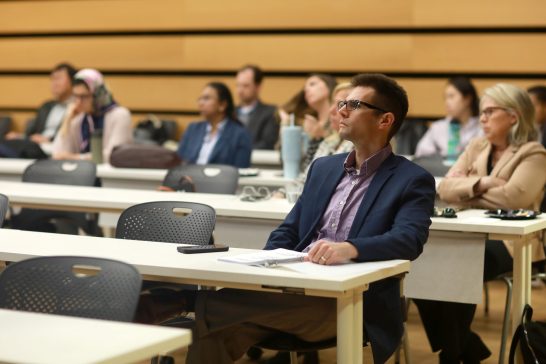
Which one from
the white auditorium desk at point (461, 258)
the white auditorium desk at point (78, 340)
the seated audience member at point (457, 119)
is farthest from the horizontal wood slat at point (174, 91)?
the white auditorium desk at point (78, 340)

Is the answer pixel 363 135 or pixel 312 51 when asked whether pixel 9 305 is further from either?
pixel 312 51

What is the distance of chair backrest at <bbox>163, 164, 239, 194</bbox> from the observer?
213 inches

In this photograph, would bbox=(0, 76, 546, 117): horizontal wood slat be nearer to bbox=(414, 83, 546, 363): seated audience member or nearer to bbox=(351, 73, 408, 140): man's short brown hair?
bbox=(414, 83, 546, 363): seated audience member

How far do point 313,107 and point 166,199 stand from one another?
5.84ft

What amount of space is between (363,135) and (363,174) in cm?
14

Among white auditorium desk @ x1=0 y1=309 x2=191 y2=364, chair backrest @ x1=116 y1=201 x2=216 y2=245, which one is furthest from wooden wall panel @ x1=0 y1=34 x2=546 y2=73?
white auditorium desk @ x1=0 y1=309 x2=191 y2=364

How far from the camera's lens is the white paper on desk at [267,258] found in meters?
3.19

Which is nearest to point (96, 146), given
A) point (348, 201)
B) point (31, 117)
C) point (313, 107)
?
point (313, 107)

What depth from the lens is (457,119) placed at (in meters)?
7.61

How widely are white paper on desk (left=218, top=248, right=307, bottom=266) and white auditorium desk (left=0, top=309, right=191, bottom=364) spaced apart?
833mm

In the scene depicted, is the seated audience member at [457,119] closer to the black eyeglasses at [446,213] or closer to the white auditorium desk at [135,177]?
the white auditorium desk at [135,177]

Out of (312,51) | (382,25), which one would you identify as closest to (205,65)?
(312,51)

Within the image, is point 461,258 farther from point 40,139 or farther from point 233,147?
point 40,139

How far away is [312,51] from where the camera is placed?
9.24m
